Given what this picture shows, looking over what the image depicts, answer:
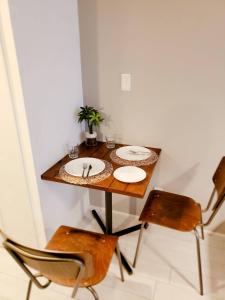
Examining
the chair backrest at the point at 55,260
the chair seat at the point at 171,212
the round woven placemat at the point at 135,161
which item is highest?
the round woven placemat at the point at 135,161

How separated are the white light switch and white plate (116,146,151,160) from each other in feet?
1.42

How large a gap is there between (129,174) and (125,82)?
2.21 ft

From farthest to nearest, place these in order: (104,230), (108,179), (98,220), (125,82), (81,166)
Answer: (98,220)
(104,230)
(125,82)
(81,166)
(108,179)

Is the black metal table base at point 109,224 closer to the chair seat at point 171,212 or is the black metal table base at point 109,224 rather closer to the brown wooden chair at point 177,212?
the brown wooden chair at point 177,212

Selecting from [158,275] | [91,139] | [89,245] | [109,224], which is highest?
[91,139]

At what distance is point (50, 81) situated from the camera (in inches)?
54.7

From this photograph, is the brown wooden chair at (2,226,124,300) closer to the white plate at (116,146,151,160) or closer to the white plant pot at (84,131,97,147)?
the white plate at (116,146,151,160)

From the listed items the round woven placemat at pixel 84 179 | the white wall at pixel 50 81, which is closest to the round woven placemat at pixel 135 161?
the round woven placemat at pixel 84 179

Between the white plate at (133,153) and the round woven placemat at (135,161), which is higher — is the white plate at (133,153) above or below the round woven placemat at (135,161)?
above

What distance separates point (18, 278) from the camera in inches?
61.1

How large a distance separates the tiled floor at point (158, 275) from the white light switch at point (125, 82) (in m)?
1.16

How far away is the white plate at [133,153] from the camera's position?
5.32ft

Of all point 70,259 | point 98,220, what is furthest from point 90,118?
point 70,259

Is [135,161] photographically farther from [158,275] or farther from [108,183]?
[158,275]
